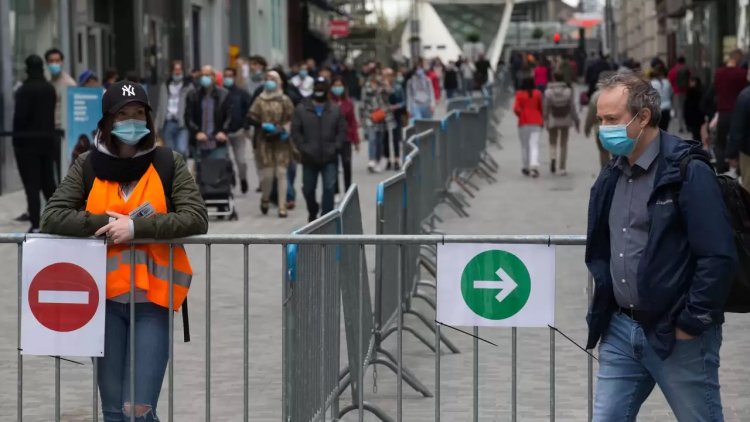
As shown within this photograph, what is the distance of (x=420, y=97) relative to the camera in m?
30.8

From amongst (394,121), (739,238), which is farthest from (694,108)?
(739,238)

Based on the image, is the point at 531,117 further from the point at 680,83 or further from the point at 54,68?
the point at 680,83

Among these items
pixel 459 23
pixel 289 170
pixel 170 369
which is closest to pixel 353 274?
pixel 170 369

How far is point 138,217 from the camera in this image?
639cm

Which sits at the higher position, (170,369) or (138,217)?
(138,217)

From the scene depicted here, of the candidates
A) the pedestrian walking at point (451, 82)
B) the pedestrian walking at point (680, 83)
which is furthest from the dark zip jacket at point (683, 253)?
the pedestrian walking at point (451, 82)

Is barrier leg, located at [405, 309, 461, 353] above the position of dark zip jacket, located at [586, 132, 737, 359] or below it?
below

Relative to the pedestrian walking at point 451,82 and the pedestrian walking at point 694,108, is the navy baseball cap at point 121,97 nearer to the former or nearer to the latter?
the pedestrian walking at point 694,108

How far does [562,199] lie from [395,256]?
1200 centimetres

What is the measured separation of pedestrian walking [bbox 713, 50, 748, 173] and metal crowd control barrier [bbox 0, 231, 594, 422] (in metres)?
13.8

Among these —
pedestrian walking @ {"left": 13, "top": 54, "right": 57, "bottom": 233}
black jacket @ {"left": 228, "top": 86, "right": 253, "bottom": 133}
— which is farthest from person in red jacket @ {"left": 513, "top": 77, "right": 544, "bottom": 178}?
pedestrian walking @ {"left": 13, "top": 54, "right": 57, "bottom": 233}

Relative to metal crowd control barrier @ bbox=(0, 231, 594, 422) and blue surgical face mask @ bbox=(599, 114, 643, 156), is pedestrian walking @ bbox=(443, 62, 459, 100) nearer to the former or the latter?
metal crowd control barrier @ bbox=(0, 231, 594, 422)

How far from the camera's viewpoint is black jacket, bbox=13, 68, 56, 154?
56.1 ft

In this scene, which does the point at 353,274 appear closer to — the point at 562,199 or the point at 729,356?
the point at 729,356
